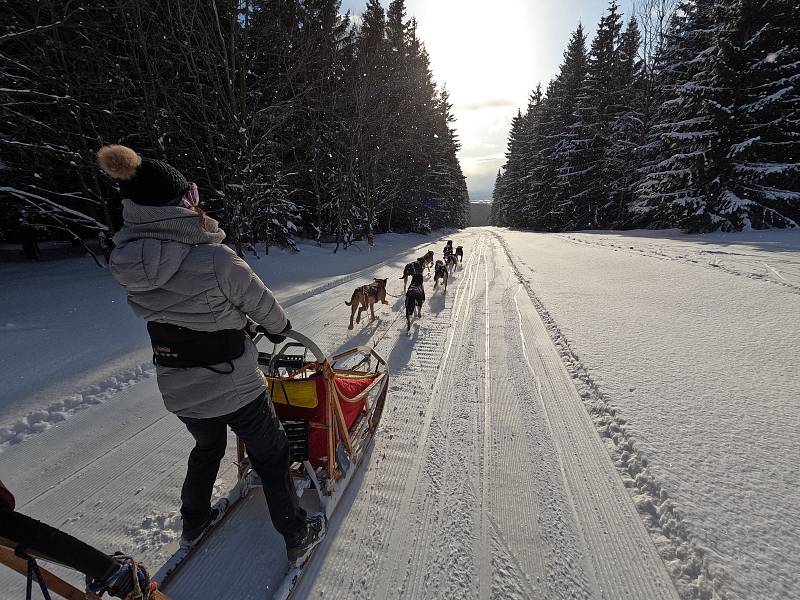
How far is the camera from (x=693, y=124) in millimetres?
16562

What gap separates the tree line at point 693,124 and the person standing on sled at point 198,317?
808 inches

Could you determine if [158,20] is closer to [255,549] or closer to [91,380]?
[91,380]

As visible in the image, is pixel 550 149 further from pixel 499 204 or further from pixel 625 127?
pixel 499 204

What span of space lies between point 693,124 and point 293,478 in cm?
2212

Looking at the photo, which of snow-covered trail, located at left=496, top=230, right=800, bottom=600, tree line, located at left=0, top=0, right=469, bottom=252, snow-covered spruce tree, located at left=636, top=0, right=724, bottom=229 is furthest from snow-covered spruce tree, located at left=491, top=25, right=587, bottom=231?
snow-covered trail, located at left=496, top=230, right=800, bottom=600

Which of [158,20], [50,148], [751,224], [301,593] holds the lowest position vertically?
[301,593]

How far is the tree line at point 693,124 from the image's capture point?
49.1ft

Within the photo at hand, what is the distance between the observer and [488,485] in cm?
254

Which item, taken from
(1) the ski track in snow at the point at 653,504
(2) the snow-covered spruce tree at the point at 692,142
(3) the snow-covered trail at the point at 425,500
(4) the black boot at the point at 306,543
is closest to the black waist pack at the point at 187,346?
(4) the black boot at the point at 306,543

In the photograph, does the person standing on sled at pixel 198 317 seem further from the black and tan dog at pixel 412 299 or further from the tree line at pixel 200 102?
the tree line at pixel 200 102

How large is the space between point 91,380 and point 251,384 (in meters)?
3.51

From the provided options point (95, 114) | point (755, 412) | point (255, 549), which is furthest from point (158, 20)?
point (755, 412)

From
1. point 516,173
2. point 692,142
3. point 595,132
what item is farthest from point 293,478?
point 516,173

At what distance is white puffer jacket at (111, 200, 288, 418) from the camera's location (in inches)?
55.9
